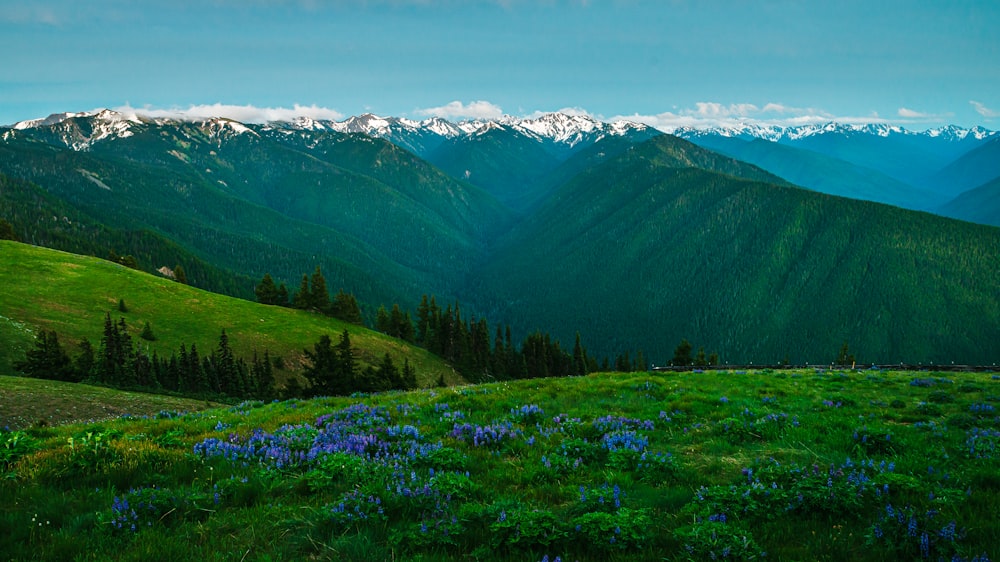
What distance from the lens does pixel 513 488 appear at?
7.83 m

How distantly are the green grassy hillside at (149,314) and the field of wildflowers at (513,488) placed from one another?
6939 cm

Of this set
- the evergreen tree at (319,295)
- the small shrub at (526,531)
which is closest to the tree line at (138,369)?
the evergreen tree at (319,295)

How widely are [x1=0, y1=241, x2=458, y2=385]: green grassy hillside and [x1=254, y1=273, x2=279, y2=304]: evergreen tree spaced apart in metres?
11.8

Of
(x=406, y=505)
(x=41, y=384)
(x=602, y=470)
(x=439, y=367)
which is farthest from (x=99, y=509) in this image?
(x=439, y=367)

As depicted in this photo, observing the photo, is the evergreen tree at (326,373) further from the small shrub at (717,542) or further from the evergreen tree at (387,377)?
the small shrub at (717,542)

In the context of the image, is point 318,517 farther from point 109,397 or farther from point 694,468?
point 109,397

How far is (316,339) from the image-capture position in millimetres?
98875

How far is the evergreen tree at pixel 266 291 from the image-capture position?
125 meters

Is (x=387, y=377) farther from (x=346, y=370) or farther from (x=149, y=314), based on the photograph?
(x=149, y=314)

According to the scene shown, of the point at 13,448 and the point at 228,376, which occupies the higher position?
the point at 13,448

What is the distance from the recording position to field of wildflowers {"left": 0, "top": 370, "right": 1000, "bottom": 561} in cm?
562

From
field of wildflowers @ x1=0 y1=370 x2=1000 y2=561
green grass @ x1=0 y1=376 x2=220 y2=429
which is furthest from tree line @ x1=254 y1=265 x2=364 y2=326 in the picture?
field of wildflowers @ x1=0 y1=370 x2=1000 y2=561

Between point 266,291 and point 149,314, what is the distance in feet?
126

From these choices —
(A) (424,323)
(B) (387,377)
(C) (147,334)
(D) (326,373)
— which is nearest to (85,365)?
(C) (147,334)
